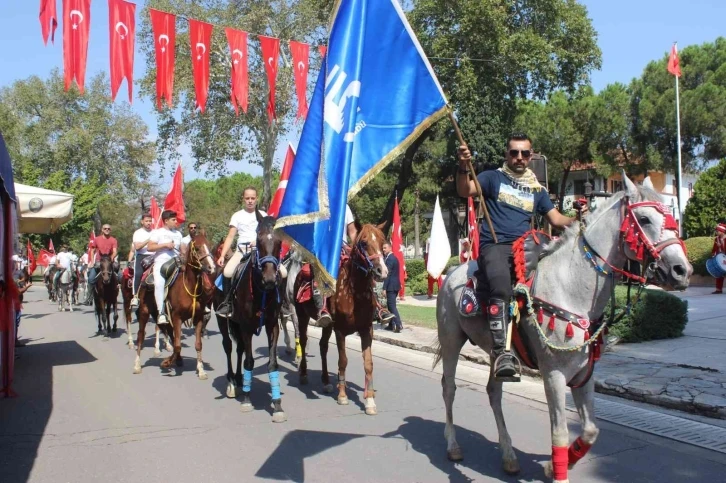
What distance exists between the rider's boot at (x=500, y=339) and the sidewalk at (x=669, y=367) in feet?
11.7

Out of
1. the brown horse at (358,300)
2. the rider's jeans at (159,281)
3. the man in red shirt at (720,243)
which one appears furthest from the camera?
the man in red shirt at (720,243)

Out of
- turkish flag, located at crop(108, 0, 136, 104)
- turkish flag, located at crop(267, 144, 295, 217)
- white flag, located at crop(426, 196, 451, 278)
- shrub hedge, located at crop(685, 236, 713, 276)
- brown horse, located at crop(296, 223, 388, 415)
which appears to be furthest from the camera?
shrub hedge, located at crop(685, 236, 713, 276)

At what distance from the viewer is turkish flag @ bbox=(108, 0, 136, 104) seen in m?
11.8

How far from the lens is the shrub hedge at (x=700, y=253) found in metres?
22.8

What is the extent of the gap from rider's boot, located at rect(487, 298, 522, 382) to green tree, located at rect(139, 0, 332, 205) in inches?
1000

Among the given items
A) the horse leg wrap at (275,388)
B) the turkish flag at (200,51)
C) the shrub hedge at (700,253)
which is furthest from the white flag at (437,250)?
the shrub hedge at (700,253)

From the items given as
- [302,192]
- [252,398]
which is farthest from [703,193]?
[302,192]

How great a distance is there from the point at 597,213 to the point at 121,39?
10664 mm

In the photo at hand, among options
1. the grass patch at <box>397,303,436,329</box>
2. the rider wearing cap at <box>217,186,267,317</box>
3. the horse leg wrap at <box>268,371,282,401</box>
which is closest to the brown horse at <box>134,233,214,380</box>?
the rider wearing cap at <box>217,186,267,317</box>

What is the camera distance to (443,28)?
2797 cm

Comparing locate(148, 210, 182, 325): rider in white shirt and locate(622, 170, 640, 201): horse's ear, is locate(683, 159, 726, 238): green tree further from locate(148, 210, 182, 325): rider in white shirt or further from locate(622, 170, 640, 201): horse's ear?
locate(622, 170, 640, 201): horse's ear

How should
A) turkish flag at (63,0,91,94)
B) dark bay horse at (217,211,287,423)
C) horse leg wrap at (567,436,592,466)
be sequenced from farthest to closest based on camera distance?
turkish flag at (63,0,91,94), dark bay horse at (217,211,287,423), horse leg wrap at (567,436,592,466)

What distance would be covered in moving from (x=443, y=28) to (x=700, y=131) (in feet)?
64.5

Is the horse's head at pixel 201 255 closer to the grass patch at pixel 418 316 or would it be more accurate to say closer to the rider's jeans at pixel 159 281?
the rider's jeans at pixel 159 281
